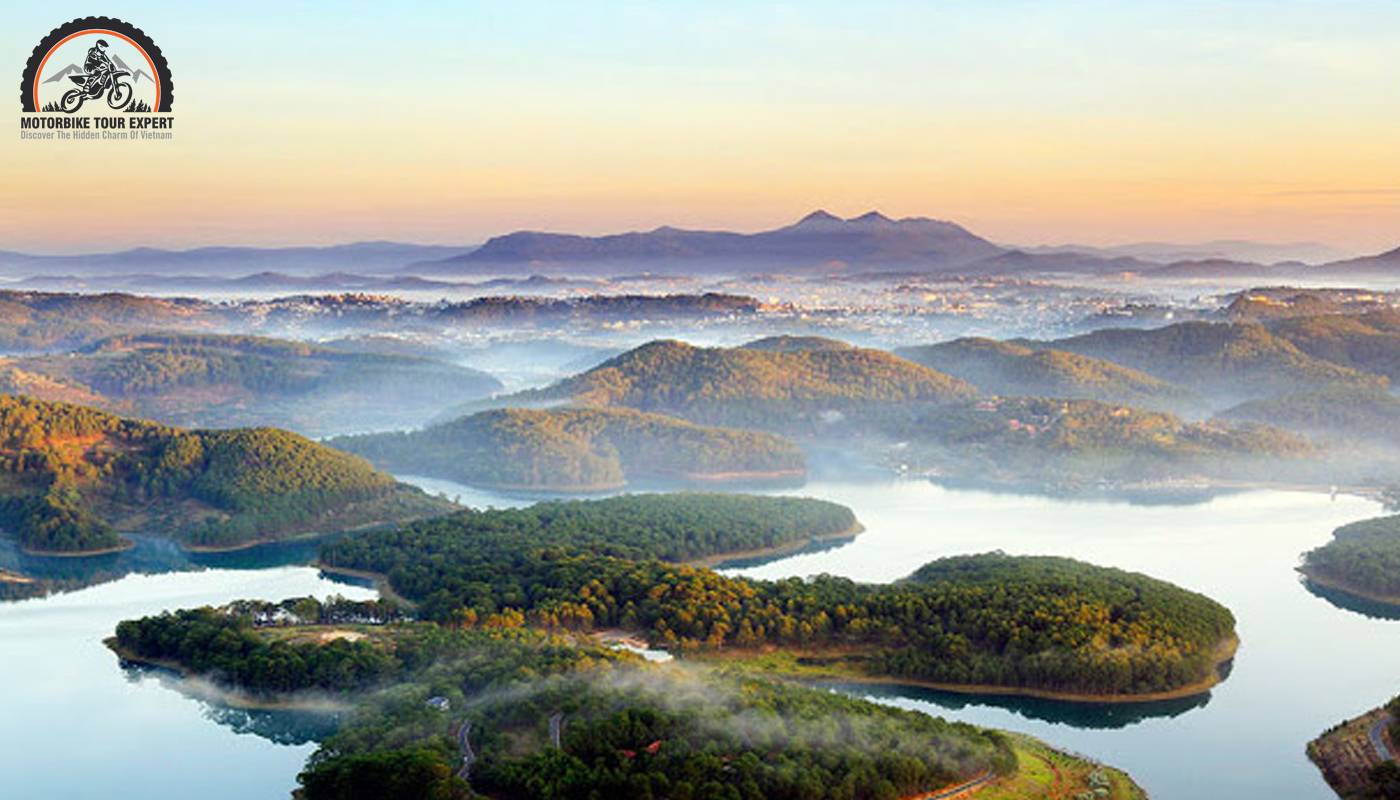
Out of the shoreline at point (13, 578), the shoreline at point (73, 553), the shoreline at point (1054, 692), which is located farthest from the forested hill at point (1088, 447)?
the shoreline at point (13, 578)

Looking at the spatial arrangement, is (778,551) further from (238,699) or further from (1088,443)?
(1088,443)

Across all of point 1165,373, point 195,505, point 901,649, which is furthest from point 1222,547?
point 1165,373

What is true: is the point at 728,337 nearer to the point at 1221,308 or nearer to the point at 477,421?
the point at 1221,308

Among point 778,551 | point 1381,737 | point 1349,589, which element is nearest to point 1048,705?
point 1381,737

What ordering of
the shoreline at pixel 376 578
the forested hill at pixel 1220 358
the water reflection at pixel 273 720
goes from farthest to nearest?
the forested hill at pixel 1220 358
the shoreline at pixel 376 578
the water reflection at pixel 273 720

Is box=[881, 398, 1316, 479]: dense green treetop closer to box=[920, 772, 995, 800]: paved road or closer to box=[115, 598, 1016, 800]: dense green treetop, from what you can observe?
box=[115, 598, 1016, 800]: dense green treetop

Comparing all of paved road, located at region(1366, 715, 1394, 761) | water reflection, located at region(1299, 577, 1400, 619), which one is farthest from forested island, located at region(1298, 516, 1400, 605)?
paved road, located at region(1366, 715, 1394, 761)

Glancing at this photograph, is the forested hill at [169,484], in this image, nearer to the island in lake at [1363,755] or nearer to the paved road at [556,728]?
the paved road at [556,728]
